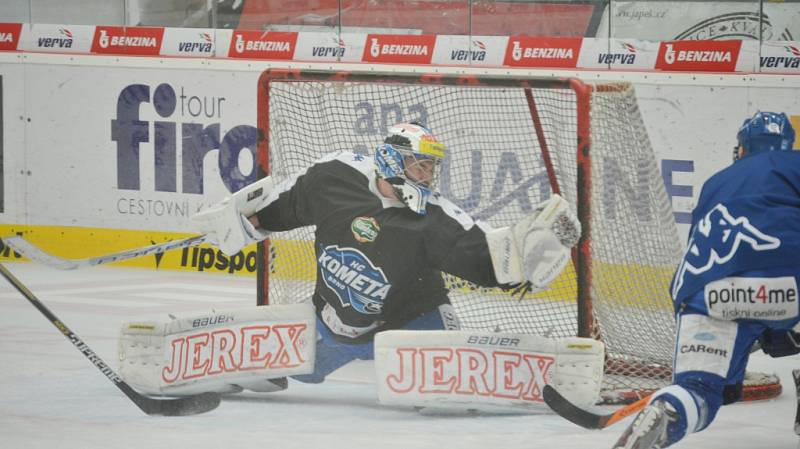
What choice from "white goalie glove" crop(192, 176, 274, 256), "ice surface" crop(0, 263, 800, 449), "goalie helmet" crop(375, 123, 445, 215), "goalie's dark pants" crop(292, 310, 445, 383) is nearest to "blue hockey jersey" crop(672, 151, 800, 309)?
"ice surface" crop(0, 263, 800, 449)

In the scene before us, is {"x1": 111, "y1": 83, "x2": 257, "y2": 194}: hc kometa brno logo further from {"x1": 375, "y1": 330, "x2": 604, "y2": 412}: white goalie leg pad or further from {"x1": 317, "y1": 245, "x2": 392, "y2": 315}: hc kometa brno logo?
{"x1": 375, "y1": 330, "x2": 604, "y2": 412}: white goalie leg pad

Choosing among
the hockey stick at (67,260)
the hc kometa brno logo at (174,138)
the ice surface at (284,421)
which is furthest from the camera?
the hc kometa brno logo at (174,138)

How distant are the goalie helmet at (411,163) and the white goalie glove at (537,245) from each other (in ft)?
1.06

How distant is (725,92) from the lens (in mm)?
7945

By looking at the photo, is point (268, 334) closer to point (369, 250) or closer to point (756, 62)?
point (369, 250)

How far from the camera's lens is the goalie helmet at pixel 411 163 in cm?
493

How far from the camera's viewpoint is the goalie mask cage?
529 centimetres

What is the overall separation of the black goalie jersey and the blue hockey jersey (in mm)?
1120

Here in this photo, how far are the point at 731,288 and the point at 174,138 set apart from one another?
20.3 ft

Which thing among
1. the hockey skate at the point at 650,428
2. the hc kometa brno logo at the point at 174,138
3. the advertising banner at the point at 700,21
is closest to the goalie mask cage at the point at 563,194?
the advertising banner at the point at 700,21

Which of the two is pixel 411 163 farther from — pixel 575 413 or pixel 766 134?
pixel 766 134

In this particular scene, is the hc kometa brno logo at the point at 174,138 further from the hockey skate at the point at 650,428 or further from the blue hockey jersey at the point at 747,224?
the hockey skate at the point at 650,428

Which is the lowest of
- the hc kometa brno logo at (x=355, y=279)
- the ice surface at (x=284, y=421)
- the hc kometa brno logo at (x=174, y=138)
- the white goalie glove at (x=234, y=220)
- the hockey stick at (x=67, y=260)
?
the ice surface at (x=284, y=421)

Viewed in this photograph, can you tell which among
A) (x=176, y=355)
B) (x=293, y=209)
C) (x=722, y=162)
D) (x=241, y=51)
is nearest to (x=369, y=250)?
(x=293, y=209)
